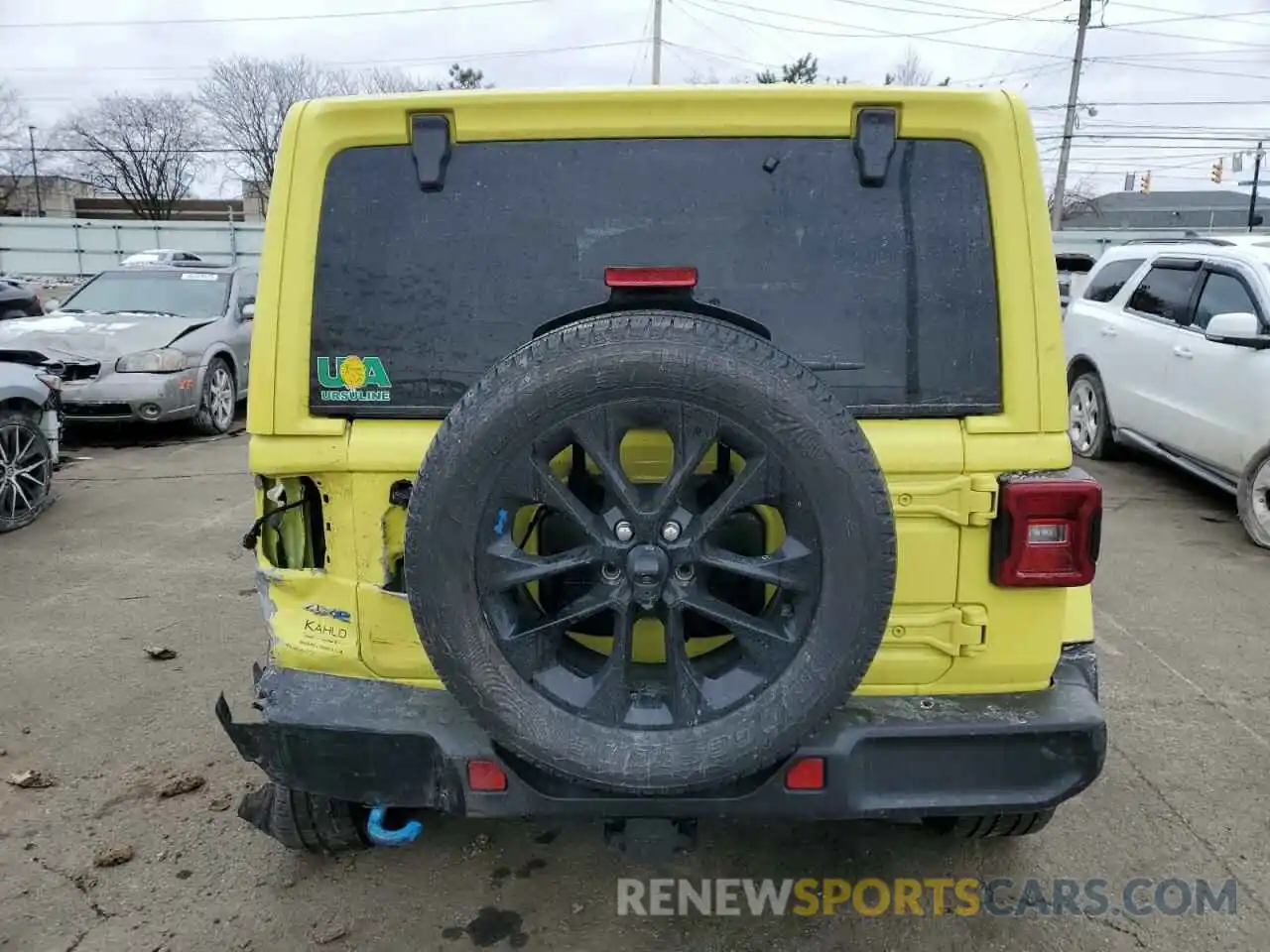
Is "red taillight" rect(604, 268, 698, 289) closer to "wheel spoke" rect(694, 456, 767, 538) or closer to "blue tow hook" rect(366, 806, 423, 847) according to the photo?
"wheel spoke" rect(694, 456, 767, 538)

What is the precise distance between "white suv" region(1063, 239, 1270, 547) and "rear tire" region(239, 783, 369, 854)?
5.96 m

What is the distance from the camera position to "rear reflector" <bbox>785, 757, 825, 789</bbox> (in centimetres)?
216

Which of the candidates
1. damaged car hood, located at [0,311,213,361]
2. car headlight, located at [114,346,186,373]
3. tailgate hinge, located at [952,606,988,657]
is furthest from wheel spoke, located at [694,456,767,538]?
damaged car hood, located at [0,311,213,361]

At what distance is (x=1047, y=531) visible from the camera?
88.1 inches

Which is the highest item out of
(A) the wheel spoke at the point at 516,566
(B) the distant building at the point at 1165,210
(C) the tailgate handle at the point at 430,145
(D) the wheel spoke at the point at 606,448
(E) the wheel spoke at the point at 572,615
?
(B) the distant building at the point at 1165,210

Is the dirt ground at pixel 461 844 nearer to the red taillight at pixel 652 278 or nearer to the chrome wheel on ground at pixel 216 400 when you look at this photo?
A: the red taillight at pixel 652 278

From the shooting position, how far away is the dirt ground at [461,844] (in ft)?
8.68

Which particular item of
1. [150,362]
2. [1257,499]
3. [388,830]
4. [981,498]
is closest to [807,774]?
[981,498]

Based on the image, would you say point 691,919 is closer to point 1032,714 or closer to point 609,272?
point 1032,714

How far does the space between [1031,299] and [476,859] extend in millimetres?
2255

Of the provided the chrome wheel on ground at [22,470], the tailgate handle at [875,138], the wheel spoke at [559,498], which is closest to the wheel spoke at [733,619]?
the wheel spoke at [559,498]

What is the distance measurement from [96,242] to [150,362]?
2676 cm

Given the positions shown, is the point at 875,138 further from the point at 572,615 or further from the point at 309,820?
the point at 309,820

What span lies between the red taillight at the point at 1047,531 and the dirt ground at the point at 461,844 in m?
1.10
